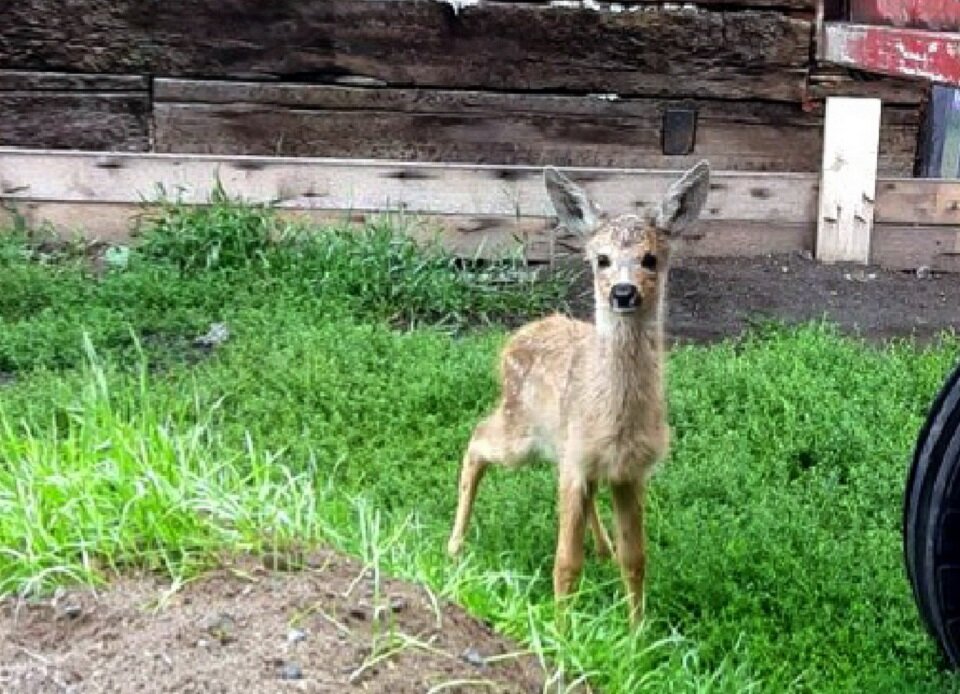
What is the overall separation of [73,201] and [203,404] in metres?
3.16

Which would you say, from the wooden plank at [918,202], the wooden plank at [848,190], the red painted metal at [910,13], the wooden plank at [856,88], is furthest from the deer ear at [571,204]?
the wooden plank at [856,88]

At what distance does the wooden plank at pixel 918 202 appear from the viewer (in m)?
10.5

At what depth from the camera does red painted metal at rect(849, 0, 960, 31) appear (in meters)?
4.35

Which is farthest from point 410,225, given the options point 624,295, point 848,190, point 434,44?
point 624,295

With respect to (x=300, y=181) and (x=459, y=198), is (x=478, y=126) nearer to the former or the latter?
(x=459, y=198)

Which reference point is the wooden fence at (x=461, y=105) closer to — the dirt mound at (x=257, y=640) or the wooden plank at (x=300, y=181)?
the wooden plank at (x=300, y=181)

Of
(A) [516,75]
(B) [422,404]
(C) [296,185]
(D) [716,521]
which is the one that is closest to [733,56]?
(A) [516,75]

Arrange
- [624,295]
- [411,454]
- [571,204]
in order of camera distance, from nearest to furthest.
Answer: [624,295] → [571,204] → [411,454]

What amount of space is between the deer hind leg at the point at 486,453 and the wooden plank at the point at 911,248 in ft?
15.2

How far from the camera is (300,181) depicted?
10.3m

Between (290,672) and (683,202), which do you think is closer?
(290,672)

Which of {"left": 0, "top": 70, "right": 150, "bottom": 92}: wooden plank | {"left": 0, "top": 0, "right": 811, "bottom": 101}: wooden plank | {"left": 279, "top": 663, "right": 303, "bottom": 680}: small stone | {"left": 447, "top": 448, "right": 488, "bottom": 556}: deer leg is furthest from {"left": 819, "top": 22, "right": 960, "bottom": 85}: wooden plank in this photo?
{"left": 0, "top": 70, "right": 150, "bottom": 92}: wooden plank

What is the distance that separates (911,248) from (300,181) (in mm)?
3589

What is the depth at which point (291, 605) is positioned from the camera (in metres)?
4.11
